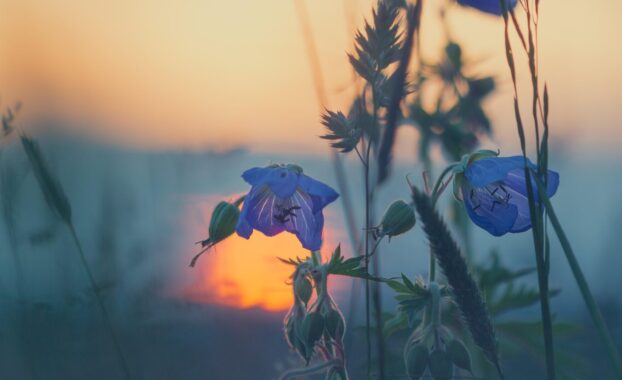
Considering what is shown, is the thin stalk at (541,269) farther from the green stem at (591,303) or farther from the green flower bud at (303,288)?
the green flower bud at (303,288)

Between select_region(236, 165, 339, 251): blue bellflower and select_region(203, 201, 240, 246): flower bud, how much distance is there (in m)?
0.03

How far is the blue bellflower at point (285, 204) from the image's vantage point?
1.50m

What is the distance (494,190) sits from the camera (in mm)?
1633

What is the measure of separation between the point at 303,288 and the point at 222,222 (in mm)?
191

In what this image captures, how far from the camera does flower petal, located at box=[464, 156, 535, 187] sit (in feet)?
4.93

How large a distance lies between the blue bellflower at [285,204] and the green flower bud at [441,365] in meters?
0.26

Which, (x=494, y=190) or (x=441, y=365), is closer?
(x=441, y=365)

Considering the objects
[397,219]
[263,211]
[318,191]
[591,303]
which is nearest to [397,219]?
[397,219]

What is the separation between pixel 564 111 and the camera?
2061 millimetres

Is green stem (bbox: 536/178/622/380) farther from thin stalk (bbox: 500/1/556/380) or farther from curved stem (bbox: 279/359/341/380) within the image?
curved stem (bbox: 279/359/341/380)

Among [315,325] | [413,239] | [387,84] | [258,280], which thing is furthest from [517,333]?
[387,84]

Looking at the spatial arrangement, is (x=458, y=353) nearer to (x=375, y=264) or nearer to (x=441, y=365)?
(x=441, y=365)

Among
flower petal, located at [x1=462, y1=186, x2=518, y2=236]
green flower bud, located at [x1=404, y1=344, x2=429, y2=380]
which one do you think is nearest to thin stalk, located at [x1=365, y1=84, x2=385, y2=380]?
green flower bud, located at [x1=404, y1=344, x2=429, y2=380]

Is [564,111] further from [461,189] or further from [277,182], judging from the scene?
[277,182]
